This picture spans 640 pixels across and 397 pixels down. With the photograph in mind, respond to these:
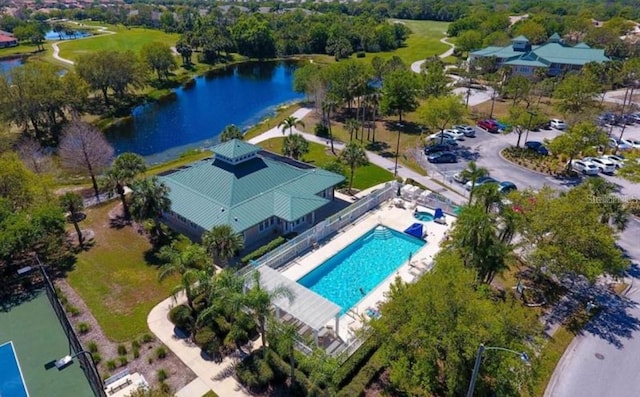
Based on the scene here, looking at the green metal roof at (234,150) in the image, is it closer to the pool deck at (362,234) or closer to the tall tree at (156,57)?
the pool deck at (362,234)

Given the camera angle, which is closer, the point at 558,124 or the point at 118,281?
the point at 118,281

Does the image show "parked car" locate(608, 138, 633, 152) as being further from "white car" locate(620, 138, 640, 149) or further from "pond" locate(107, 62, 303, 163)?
"pond" locate(107, 62, 303, 163)

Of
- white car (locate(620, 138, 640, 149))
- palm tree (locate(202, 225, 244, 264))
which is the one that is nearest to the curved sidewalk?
palm tree (locate(202, 225, 244, 264))

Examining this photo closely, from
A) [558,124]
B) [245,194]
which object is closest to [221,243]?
[245,194]

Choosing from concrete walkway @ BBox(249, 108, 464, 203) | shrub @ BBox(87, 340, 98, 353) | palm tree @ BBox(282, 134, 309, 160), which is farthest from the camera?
palm tree @ BBox(282, 134, 309, 160)

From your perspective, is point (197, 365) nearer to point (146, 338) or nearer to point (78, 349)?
point (146, 338)

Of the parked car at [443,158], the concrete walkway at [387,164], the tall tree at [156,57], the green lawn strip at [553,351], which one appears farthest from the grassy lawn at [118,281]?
the tall tree at [156,57]

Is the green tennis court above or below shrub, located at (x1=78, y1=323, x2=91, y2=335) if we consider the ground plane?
below
